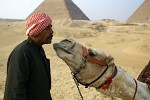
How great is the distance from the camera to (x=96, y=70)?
9.48ft

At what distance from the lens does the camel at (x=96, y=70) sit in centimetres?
275

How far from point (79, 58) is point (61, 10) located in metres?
100

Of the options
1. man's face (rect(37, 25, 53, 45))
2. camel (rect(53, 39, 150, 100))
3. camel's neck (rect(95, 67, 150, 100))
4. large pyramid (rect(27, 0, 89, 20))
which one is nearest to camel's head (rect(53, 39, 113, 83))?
camel (rect(53, 39, 150, 100))

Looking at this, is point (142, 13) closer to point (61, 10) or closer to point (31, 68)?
point (61, 10)

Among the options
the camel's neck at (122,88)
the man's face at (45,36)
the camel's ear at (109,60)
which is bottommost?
the camel's neck at (122,88)

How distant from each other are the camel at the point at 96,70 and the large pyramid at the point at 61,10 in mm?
89902

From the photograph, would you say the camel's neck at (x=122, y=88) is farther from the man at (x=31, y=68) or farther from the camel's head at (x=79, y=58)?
the man at (x=31, y=68)

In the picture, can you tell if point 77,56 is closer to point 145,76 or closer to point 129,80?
point 129,80

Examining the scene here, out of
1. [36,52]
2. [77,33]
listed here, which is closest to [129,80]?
[36,52]

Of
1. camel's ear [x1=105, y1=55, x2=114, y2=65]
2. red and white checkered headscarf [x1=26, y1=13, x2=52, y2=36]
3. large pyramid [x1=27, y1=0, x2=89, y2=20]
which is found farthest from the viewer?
large pyramid [x1=27, y1=0, x2=89, y2=20]

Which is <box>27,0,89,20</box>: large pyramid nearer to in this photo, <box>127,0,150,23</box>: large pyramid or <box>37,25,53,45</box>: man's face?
<box>127,0,150,23</box>: large pyramid

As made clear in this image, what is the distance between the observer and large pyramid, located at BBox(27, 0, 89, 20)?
97.0m

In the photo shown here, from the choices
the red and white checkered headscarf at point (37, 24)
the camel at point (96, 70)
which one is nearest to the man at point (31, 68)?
the red and white checkered headscarf at point (37, 24)

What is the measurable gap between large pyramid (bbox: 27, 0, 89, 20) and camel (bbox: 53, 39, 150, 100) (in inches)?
3539
